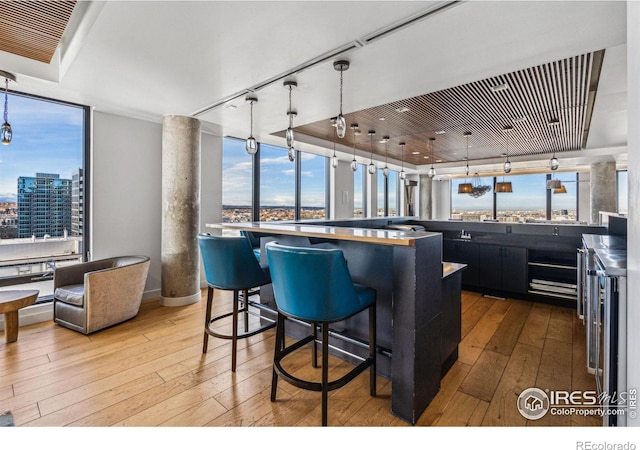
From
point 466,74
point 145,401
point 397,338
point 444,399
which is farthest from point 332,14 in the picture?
point 145,401

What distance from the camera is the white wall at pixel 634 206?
1184mm

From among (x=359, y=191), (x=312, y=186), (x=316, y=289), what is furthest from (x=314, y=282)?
(x=359, y=191)

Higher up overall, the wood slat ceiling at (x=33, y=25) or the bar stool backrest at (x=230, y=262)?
the wood slat ceiling at (x=33, y=25)

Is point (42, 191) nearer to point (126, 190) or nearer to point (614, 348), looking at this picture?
point (126, 190)

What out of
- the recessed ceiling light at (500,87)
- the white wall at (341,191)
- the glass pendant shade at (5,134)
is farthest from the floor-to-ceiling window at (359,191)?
the glass pendant shade at (5,134)

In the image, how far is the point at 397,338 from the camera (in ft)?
6.02

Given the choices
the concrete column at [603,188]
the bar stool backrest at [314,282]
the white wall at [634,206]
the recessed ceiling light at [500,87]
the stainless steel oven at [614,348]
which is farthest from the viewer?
the concrete column at [603,188]

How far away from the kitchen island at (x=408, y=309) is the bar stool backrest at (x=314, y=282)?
292 mm

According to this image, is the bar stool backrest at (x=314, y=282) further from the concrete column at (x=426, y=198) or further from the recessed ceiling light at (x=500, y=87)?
the concrete column at (x=426, y=198)

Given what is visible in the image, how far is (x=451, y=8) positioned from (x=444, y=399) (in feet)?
8.31

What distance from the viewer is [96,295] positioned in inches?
119

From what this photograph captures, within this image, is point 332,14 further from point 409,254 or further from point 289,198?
point 289,198

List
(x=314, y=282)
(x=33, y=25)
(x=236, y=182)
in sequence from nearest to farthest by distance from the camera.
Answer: (x=314, y=282)
(x=33, y=25)
(x=236, y=182)

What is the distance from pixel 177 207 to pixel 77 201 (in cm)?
121
